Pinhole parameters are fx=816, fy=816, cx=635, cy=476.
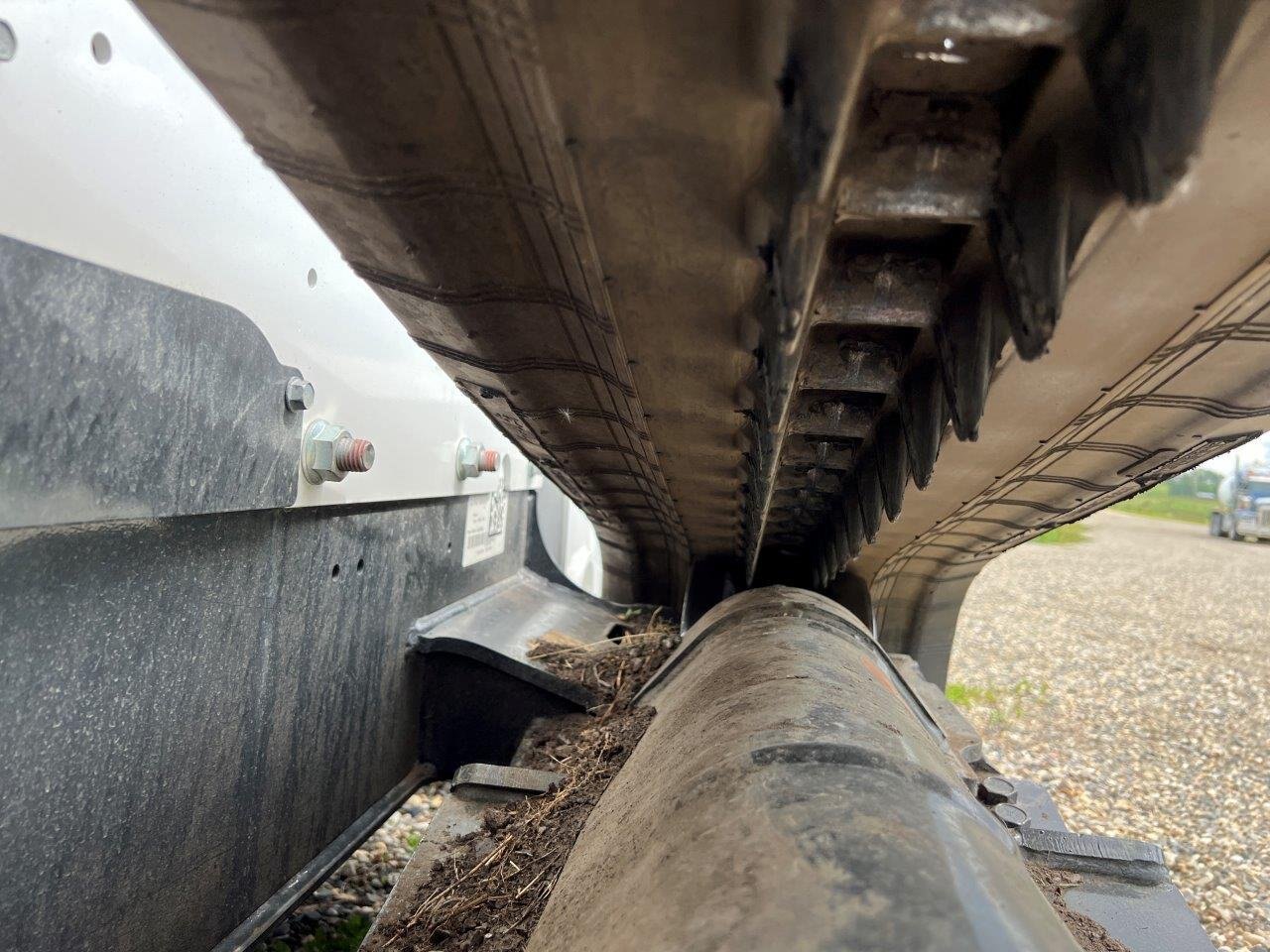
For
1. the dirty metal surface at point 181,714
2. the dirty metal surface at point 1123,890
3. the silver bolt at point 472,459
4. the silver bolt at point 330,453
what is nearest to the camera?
the dirty metal surface at point 181,714

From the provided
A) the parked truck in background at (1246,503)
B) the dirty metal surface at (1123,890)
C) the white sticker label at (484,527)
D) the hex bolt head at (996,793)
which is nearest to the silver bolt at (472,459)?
the white sticker label at (484,527)

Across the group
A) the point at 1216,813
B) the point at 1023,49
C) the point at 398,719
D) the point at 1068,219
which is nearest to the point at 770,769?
the point at 1068,219

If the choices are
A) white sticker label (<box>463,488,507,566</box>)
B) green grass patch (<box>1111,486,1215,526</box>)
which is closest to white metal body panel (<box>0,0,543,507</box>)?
white sticker label (<box>463,488,507,566</box>)

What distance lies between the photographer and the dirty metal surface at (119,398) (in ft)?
3.20

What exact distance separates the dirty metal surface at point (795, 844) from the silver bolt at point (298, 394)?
0.95 meters

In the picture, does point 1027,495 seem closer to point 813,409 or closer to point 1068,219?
point 813,409

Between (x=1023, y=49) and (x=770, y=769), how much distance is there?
0.76m

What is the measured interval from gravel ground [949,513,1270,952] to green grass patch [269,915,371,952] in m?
3.23

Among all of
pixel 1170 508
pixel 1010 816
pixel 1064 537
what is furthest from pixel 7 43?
pixel 1170 508

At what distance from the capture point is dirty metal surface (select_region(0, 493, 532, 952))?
1.13 m

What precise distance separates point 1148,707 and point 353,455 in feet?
20.9

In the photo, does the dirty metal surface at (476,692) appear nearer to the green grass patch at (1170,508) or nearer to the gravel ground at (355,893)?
the gravel ground at (355,893)

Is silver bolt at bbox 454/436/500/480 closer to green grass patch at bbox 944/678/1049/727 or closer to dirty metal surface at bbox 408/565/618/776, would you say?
dirty metal surface at bbox 408/565/618/776

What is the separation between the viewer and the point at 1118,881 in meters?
1.53
